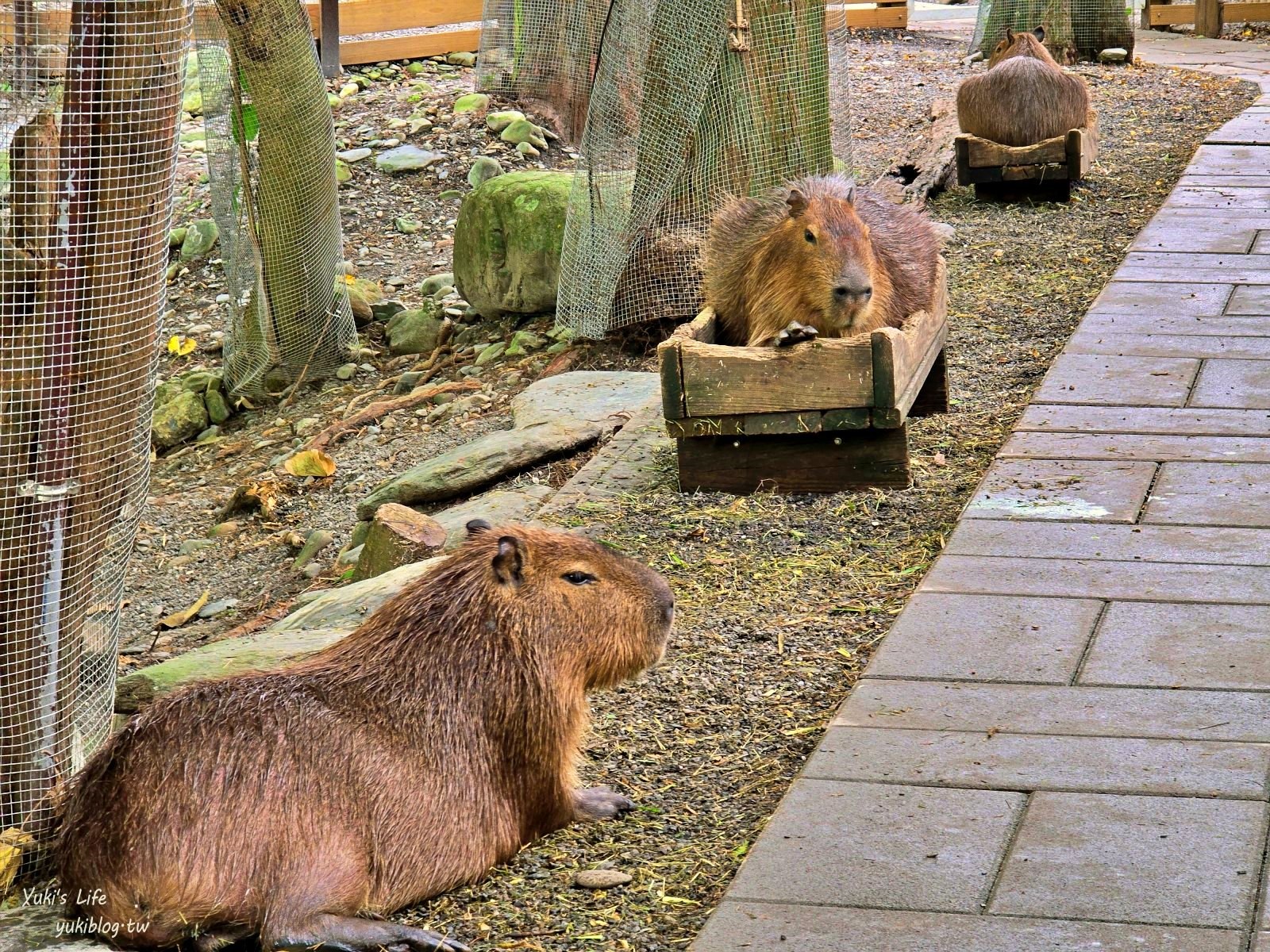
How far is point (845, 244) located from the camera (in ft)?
18.3

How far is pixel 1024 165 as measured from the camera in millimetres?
9789

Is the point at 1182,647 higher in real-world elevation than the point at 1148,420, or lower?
lower

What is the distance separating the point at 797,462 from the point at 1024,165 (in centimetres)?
493

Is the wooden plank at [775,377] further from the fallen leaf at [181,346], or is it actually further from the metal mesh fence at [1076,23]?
the metal mesh fence at [1076,23]

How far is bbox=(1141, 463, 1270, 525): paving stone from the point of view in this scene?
16.9 ft

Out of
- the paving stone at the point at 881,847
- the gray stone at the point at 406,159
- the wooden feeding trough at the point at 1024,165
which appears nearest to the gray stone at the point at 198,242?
the gray stone at the point at 406,159

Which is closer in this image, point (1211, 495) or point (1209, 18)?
point (1211, 495)

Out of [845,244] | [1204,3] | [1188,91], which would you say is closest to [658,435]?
[845,244]

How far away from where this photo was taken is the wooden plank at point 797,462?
18.5 feet

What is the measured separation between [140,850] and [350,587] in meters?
2.33

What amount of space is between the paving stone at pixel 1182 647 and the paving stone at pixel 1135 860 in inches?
26.2

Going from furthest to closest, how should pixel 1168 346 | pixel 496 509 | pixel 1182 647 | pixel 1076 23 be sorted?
pixel 1076 23
pixel 1168 346
pixel 496 509
pixel 1182 647

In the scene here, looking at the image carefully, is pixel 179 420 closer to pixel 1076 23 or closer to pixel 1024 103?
pixel 1024 103

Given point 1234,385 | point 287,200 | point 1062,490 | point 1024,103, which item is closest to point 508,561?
point 1062,490
